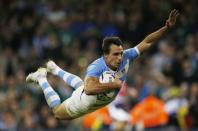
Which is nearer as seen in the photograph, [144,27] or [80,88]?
[80,88]

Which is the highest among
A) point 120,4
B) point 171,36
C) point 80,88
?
point 120,4

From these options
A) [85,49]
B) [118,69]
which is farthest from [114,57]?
[85,49]

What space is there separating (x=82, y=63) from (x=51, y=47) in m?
1.01

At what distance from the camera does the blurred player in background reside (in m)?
13.4

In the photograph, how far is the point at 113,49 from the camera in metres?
13.4

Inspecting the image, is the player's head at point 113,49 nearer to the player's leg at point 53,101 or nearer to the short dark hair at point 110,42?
the short dark hair at point 110,42

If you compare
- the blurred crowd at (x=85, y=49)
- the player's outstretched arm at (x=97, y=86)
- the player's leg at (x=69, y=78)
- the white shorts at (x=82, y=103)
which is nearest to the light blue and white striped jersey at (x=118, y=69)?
the player's outstretched arm at (x=97, y=86)

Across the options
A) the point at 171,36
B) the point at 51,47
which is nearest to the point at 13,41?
the point at 51,47

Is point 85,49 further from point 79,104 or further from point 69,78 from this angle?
point 79,104

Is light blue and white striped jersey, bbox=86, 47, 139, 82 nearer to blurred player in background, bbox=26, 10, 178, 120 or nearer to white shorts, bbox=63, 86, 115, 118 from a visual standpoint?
blurred player in background, bbox=26, 10, 178, 120

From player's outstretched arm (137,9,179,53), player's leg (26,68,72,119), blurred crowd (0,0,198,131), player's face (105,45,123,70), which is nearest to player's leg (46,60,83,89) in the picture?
player's leg (26,68,72,119)

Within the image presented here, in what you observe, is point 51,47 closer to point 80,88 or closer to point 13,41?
point 13,41

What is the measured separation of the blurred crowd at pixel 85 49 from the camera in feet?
59.1

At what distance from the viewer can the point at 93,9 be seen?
68.8 ft
